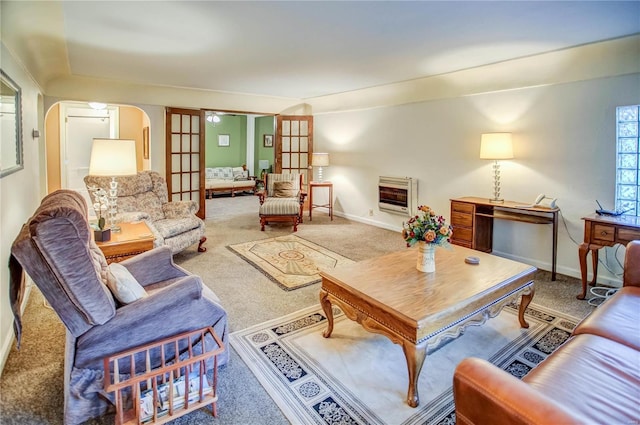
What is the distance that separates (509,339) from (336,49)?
3.17 meters

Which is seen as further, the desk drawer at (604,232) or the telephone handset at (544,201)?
the telephone handset at (544,201)

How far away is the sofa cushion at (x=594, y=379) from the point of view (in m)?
1.31

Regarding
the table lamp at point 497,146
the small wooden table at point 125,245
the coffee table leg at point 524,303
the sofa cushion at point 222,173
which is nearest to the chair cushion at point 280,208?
the small wooden table at point 125,245

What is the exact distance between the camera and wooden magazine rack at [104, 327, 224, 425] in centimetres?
167

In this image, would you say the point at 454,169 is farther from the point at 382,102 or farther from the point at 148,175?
the point at 148,175

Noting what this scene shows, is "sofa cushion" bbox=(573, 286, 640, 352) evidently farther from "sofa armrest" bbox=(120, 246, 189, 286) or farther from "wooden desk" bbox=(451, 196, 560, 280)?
"sofa armrest" bbox=(120, 246, 189, 286)

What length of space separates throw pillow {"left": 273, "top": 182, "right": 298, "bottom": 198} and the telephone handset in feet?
12.5

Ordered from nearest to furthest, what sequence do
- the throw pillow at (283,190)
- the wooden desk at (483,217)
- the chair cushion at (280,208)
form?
the wooden desk at (483,217) < the chair cushion at (280,208) < the throw pillow at (283,190)

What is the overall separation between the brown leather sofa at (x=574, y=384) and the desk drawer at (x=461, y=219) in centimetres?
238

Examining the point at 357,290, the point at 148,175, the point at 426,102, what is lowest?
the point at 357,290

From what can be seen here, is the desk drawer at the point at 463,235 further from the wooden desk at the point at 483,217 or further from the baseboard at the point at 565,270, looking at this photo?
the baseboard at the point at 565,270

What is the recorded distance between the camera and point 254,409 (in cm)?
192

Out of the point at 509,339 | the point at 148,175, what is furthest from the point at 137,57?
the point at 509,339

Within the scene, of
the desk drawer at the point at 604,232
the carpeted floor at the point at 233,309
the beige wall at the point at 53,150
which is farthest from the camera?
the beige wall at the point at 53,150
